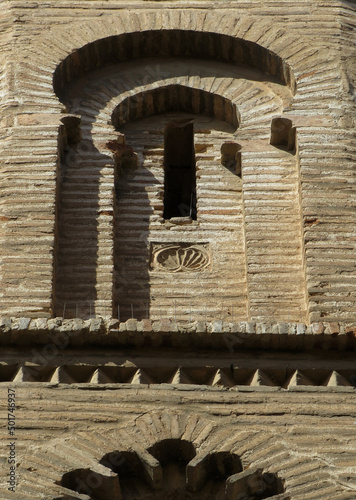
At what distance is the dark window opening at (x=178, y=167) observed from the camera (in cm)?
1224

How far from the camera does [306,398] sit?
952cm

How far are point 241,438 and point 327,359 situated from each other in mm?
1074

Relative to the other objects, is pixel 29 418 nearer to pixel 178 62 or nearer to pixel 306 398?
pixel 306 398

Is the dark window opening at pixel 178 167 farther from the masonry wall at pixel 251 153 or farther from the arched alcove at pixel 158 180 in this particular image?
the masonry wall at pixel 251 153

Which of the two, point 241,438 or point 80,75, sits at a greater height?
point 80,75

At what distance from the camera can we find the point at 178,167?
12461mm

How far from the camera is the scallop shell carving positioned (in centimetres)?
1095

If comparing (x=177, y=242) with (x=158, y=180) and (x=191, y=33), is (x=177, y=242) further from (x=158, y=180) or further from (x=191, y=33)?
(x=191, y=33)

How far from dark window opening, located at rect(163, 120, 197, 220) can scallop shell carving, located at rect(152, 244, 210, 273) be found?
3.49 ft

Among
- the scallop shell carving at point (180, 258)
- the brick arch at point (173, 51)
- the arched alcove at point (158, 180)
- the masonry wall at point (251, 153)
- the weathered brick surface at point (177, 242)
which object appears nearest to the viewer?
the weathered brick surface at point (177, 242)

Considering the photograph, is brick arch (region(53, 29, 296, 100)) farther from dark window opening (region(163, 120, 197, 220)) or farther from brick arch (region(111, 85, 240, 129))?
dark window opening (region(163, 120, 197, 220))

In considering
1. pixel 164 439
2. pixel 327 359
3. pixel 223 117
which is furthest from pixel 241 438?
pixel 223 117

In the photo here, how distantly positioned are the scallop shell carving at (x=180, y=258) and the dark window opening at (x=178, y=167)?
106 cm

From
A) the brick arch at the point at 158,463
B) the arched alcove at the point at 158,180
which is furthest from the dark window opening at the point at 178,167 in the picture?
the brick arch at the point at 158,463
